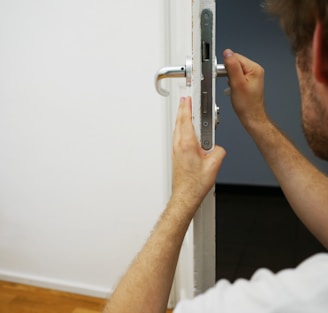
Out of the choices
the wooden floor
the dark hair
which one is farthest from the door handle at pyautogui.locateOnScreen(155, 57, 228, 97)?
the wooden floor

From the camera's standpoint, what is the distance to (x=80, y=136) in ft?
4.80

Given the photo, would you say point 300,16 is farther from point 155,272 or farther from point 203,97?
point 155,272

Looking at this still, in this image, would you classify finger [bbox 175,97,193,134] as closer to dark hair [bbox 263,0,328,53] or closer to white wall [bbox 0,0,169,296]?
dark hair [bbox 263,0,328,53]

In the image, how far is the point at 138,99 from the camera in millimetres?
1354

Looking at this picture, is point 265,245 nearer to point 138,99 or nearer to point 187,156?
point 138,99

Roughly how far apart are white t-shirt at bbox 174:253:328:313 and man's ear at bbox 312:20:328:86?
0.84 ft

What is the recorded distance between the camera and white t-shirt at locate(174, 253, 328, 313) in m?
0.40

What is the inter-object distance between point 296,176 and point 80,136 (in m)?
0.98

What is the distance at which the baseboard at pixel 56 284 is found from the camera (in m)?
1.63

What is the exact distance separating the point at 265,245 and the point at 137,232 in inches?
41.4

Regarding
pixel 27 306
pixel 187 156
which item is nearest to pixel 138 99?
pixel 187 156

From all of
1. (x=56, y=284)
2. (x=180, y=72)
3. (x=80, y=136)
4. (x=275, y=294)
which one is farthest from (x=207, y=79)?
(x=56, y=284)

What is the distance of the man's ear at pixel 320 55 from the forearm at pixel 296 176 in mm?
252

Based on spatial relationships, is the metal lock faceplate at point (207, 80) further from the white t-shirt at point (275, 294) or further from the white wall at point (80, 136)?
the white wall at point (80, 136)
